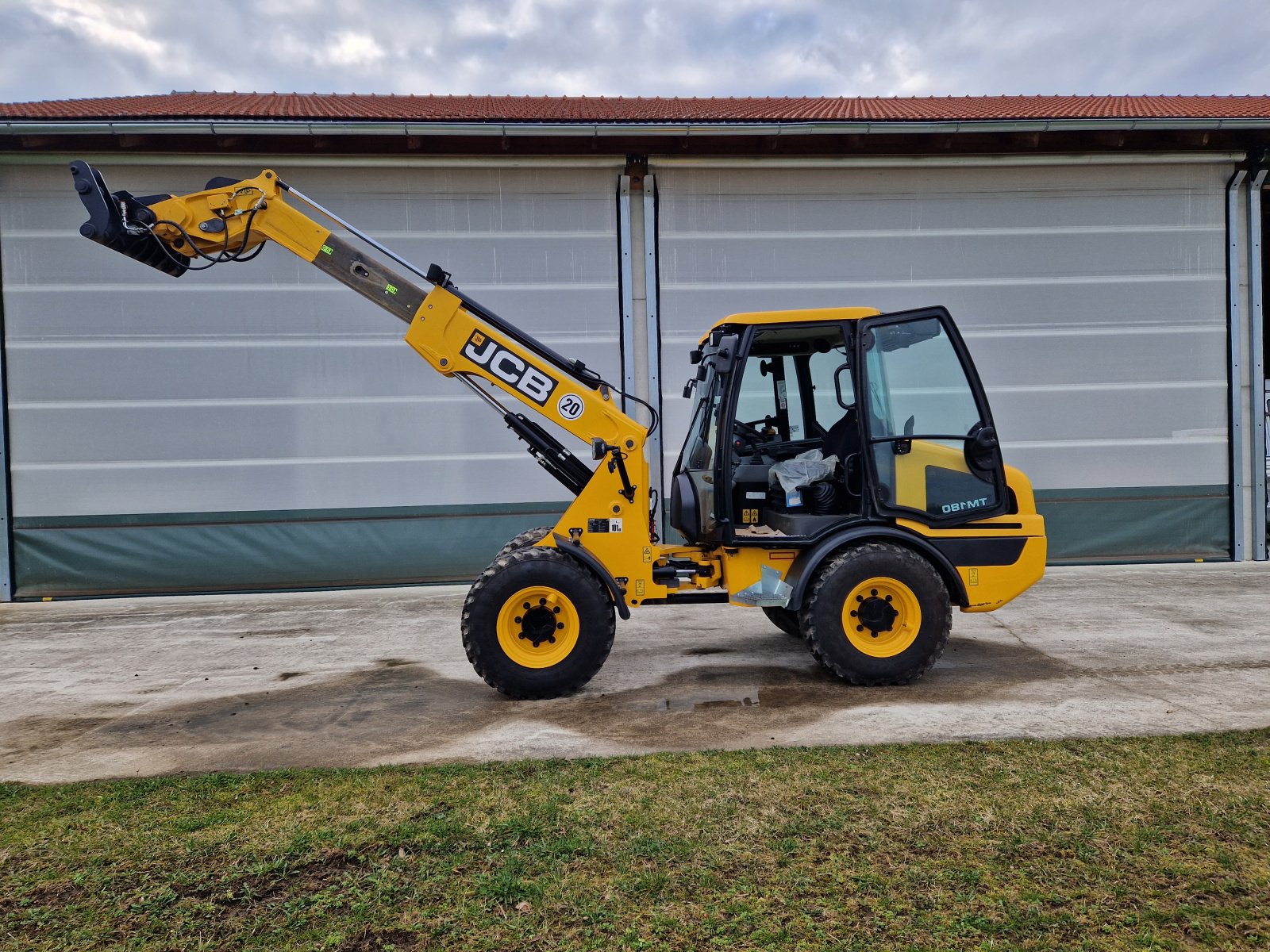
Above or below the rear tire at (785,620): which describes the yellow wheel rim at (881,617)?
above

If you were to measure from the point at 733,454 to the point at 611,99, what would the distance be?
842 centimetres

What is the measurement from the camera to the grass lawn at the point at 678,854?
93.0 inches

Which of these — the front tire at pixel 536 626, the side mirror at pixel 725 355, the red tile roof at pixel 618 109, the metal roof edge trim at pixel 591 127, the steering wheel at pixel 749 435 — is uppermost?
the red tile roof at pixel 618 109

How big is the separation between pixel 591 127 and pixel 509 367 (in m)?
4.97

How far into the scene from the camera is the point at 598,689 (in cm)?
500


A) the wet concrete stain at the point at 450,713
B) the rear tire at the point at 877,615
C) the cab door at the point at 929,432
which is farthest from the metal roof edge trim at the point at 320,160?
the rear tire at the point at 877,615

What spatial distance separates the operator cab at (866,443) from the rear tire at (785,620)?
4.24 ft

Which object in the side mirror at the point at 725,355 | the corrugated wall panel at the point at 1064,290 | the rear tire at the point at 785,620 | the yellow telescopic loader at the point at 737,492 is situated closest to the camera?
the yellow telescopic loader at the point at 737,492

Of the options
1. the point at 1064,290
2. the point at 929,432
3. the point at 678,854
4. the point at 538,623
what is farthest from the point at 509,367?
the point at 1064,290

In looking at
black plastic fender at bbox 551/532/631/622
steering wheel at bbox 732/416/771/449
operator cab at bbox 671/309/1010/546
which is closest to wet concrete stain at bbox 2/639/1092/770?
black plastic fender at bbox 551/532/631/622

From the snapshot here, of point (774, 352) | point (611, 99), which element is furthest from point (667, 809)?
point (611, 99)

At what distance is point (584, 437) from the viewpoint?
16.8ft

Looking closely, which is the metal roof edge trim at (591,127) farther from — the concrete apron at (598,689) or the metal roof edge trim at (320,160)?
the concrete apron at (598,689)

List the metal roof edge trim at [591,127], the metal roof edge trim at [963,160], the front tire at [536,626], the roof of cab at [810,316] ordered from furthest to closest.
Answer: the metal roof edge trim at [963,160] → the metal roof edge trim at [591,127] → the roof of cab at [810,316] → the front tire at [536,626]
